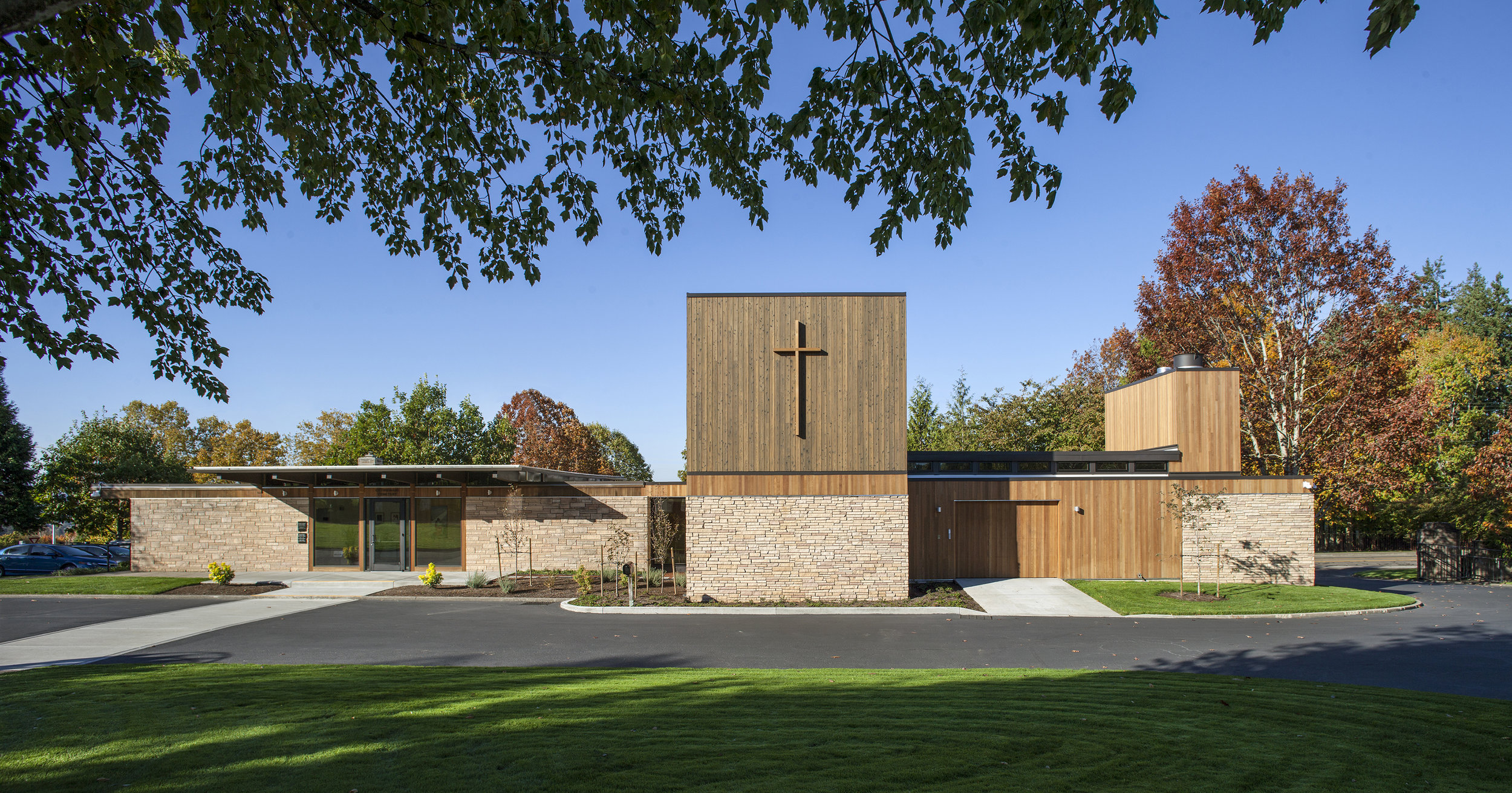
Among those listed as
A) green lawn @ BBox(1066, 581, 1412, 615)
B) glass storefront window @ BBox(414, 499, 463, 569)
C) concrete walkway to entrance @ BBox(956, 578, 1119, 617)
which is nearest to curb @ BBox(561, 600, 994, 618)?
concrete walkway to entrance @ BBox(956, 578, 1119, 617)

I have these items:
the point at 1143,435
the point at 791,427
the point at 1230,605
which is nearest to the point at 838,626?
the point at 791,427

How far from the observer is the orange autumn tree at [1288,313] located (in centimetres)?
2691

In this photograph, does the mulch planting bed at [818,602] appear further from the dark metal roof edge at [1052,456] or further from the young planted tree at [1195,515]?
the young planted tree at [1195,515]

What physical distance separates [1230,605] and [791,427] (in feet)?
32.7

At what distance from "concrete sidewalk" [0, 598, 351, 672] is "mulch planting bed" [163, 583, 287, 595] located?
1600 millimetres

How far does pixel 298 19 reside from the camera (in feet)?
23.7

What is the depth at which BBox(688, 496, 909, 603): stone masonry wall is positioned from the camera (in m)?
17.4

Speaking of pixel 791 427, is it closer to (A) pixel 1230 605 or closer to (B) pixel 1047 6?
(A) pixel 1230 605

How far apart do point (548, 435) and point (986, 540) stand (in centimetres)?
4406

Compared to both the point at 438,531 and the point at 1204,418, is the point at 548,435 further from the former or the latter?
the point at 1204,418

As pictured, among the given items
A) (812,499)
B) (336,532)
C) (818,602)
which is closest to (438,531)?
(336,532)

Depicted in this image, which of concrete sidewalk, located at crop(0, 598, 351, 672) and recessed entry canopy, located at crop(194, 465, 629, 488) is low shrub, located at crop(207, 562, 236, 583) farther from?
concrete sidewalk, located at crop(0, 598, 351, 672)

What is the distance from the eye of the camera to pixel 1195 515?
19.2 metres

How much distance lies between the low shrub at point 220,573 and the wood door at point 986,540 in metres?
19.5
